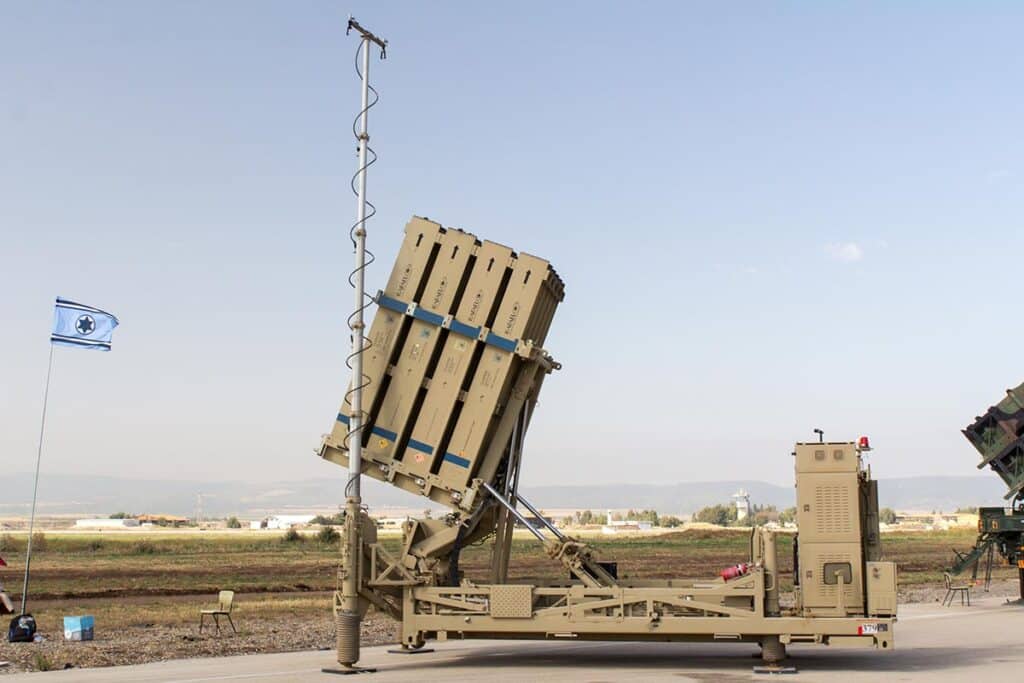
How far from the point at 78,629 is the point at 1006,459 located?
→ 964 inches

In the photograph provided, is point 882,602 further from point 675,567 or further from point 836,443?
point 675,567

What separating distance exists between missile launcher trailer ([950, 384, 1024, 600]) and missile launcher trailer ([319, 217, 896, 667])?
16504mm

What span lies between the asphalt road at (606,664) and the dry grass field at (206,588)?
1.39 meters

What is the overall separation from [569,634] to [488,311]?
4.92m

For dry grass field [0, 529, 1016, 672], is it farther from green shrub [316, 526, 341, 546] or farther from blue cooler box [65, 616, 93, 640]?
green shrub [316, 526, 341, 546]

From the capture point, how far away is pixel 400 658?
59.6ft

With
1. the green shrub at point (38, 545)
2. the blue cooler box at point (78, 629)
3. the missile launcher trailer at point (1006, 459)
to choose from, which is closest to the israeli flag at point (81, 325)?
the blue cooler box at point (78, 629)

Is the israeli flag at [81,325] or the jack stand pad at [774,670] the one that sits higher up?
the israeli flag at [81,325]

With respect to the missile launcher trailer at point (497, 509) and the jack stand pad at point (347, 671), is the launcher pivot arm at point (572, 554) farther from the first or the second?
the jack stand pad at point (347, 671)

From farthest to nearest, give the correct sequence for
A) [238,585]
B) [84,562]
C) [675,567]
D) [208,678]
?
1. [84,562]
2. [675,567]
3. [238,585]
4. [208,678]

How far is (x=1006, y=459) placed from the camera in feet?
104

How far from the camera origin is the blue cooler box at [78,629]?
71.4 feet

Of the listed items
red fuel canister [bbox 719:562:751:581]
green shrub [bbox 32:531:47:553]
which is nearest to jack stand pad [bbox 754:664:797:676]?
red fuel canister [bbox 719:562:751:581]

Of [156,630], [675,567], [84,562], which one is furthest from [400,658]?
[84,562]
